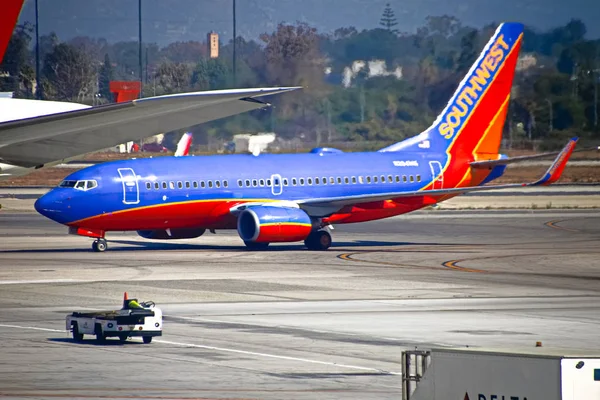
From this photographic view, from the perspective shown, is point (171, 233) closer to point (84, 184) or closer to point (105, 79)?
point (84, 184)

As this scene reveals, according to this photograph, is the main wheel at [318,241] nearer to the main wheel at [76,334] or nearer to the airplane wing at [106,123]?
the main wheel at [76,334]

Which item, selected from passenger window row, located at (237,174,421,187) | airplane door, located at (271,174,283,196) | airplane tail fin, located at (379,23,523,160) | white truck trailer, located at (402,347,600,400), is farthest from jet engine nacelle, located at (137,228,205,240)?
white truck trailer, located at (402,347,600,400)

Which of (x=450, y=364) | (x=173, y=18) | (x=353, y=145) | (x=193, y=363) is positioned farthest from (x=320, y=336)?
(x=173, y=18)

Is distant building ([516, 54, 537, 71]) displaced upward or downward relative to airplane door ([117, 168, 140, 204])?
upward

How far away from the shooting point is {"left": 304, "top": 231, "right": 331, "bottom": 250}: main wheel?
4753 centimetres

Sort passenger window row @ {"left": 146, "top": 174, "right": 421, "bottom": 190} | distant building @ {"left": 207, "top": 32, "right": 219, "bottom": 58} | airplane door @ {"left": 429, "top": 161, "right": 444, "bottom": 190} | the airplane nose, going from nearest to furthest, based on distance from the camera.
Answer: the airplane nose, passenger window row @ {"left": 146, "top": 174, "right": 421, "bottom": 190}, airplane door @ {"left": 429, "top": 161, "right": 444, "bottom": 190}, distant building @ {"left": 207, "top": 32, "right": 219, "bottom": 58}

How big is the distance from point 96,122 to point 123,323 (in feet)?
26.0

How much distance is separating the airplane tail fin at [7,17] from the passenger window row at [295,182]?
27.4m

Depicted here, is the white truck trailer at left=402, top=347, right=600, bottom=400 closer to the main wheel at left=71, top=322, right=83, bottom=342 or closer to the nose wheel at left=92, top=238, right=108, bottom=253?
the main wheel at left=71, top=322, right=83, bottom=342

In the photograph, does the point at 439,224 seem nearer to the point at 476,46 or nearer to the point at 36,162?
the point at 476,46

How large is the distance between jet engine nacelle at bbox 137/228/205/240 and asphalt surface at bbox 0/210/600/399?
66 cm

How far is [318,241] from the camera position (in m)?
47.5

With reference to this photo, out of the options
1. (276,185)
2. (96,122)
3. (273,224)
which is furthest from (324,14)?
(96,122)

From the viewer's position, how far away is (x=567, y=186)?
8694 cm
